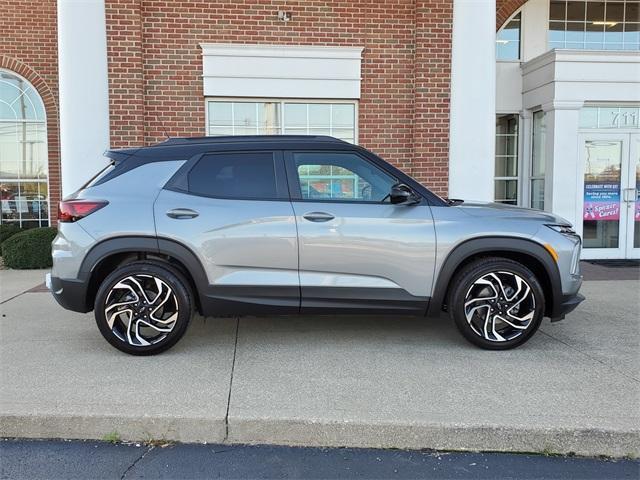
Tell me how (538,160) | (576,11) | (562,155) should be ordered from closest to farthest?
(562,155) < (538,160) < (576,11)

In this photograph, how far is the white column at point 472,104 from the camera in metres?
7.95

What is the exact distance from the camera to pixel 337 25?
8.32 meters

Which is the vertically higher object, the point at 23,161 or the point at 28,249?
the point at 23,161

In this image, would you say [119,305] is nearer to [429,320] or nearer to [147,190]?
[147,190]

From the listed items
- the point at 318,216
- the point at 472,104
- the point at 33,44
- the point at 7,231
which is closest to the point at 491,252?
the point at 318,216

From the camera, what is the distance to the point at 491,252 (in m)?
4.62

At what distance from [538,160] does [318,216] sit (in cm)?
697

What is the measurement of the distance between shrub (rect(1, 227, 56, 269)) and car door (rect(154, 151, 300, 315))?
5648 mm

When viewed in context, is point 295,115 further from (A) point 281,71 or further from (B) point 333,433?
(B) point 333,433

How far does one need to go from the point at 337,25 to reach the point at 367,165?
4539 millimetres

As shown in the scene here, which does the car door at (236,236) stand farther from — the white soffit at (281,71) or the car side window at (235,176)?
the white soffit at (281,71)

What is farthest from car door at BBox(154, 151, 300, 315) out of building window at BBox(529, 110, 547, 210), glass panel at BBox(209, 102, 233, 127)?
building window at BBox(529, 110, 547, 210)

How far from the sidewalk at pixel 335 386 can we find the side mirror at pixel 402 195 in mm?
1298

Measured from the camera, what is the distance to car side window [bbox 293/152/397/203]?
4.60 m
